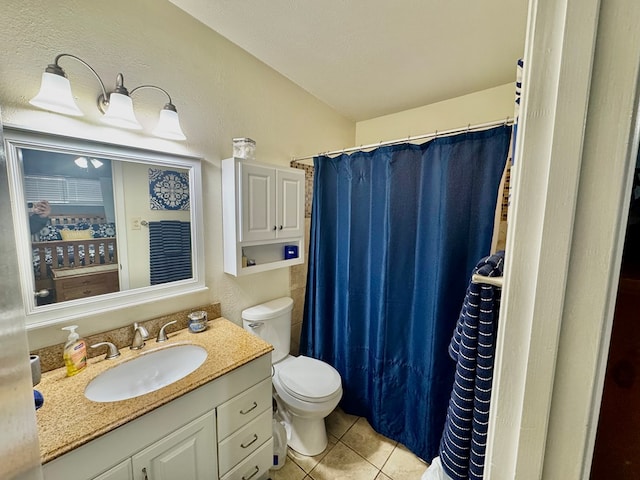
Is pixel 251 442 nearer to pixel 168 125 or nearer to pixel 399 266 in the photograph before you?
pixel 399 266

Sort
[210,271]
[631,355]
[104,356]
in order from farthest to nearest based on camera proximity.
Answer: [210,271] → [104,356] → [631,355]

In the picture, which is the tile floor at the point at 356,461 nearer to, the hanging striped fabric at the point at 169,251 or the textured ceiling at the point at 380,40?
the hanging striped fabric at the point at 169,251

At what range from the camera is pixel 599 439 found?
0.43m

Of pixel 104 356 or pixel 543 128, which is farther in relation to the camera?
pixel 104 356

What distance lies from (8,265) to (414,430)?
1.94m

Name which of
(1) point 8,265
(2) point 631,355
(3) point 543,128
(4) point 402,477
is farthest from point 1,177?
(4) point 402,477

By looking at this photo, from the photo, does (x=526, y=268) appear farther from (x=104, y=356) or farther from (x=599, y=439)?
(x=104, y=356)

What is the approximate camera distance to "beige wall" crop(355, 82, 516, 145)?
1826 millimetres

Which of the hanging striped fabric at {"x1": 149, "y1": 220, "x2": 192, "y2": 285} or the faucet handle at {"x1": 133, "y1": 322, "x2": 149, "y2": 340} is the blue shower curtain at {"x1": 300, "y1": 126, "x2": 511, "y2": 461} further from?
the faucet handle at {"x1": 133, "y1": 322, "x2": 149, "y2": 340}

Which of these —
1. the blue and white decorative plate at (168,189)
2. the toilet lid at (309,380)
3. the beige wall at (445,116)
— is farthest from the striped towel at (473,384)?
the beige wall at (445,116)

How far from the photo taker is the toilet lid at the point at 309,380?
1487mm

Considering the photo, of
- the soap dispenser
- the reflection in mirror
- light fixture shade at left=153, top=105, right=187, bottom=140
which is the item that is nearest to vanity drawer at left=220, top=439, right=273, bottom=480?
the soap dispenser

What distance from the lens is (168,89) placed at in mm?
1332

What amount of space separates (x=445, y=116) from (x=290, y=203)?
141cm
